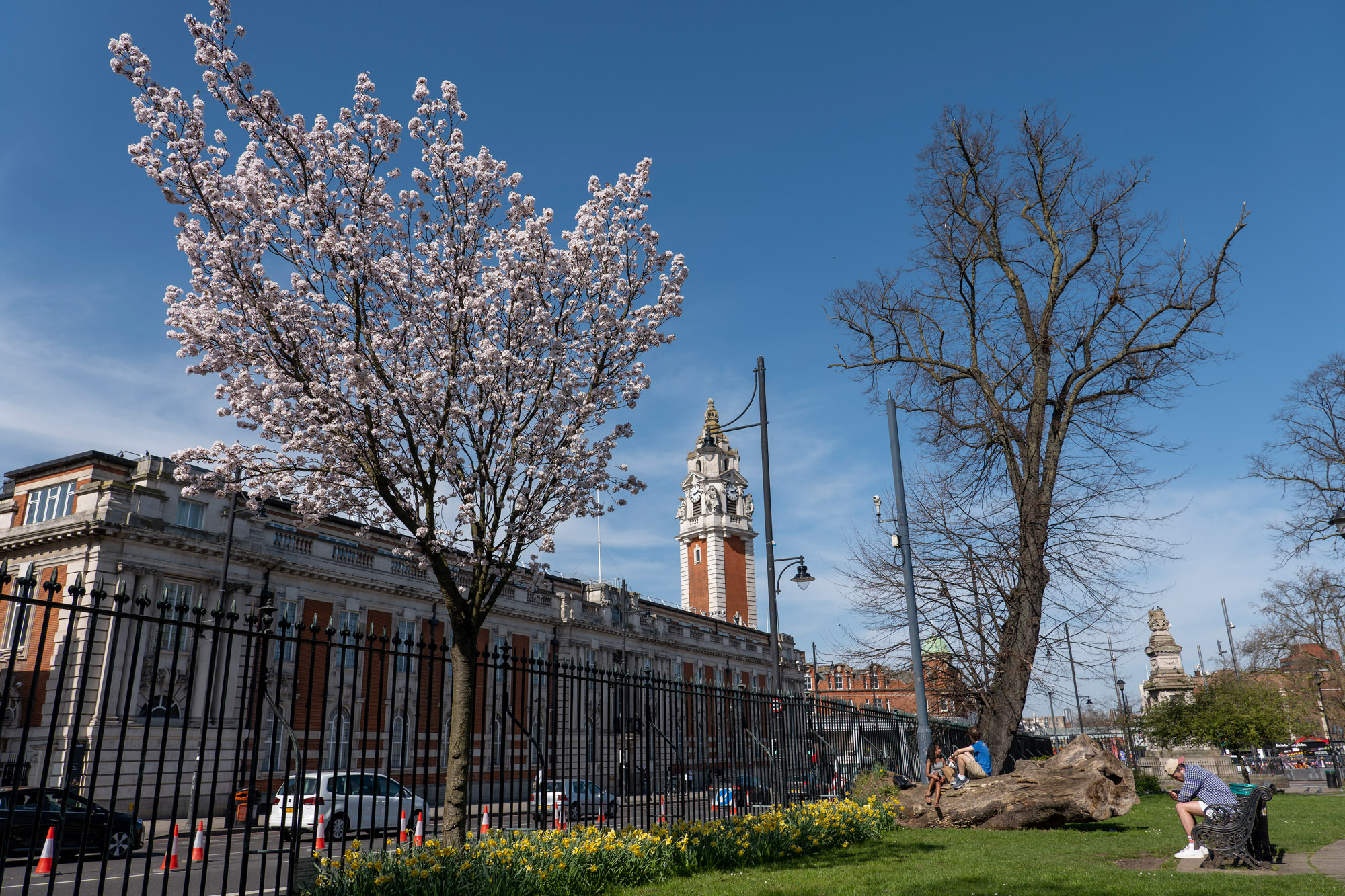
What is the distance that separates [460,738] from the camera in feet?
30.2

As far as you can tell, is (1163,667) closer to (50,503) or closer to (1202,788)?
(1202,788)

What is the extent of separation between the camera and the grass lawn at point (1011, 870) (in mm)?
8961

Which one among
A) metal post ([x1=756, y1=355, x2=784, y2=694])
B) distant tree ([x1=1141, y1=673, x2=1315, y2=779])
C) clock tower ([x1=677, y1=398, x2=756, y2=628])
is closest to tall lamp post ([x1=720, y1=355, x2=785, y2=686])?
metal post ([x1=756, y1=355, x2=784, y2=694])

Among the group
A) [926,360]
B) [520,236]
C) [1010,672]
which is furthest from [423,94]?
[1010,672]

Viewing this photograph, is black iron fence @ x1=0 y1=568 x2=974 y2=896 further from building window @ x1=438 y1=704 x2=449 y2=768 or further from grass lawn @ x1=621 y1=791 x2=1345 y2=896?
grass lawn @ x1=621 y1=791 x2=1345 y2=896

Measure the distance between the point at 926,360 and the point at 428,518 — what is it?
14207 mm

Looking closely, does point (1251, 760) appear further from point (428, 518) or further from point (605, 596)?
point (428, 518)

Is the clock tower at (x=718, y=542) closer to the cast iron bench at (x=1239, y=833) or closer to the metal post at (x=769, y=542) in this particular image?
the metal post at (x=769, y=542)

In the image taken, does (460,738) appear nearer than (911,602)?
Yes

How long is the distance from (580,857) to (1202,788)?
840 centimetres

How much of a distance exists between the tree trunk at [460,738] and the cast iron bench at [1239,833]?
9044 millimetres

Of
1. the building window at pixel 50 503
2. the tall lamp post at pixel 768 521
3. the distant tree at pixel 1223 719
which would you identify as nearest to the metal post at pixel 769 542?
the tall lamp post at pixel 768 521

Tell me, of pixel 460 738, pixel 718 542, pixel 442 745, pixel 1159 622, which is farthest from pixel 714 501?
pixel 460 738

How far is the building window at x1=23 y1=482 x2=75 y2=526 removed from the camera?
103 ft
